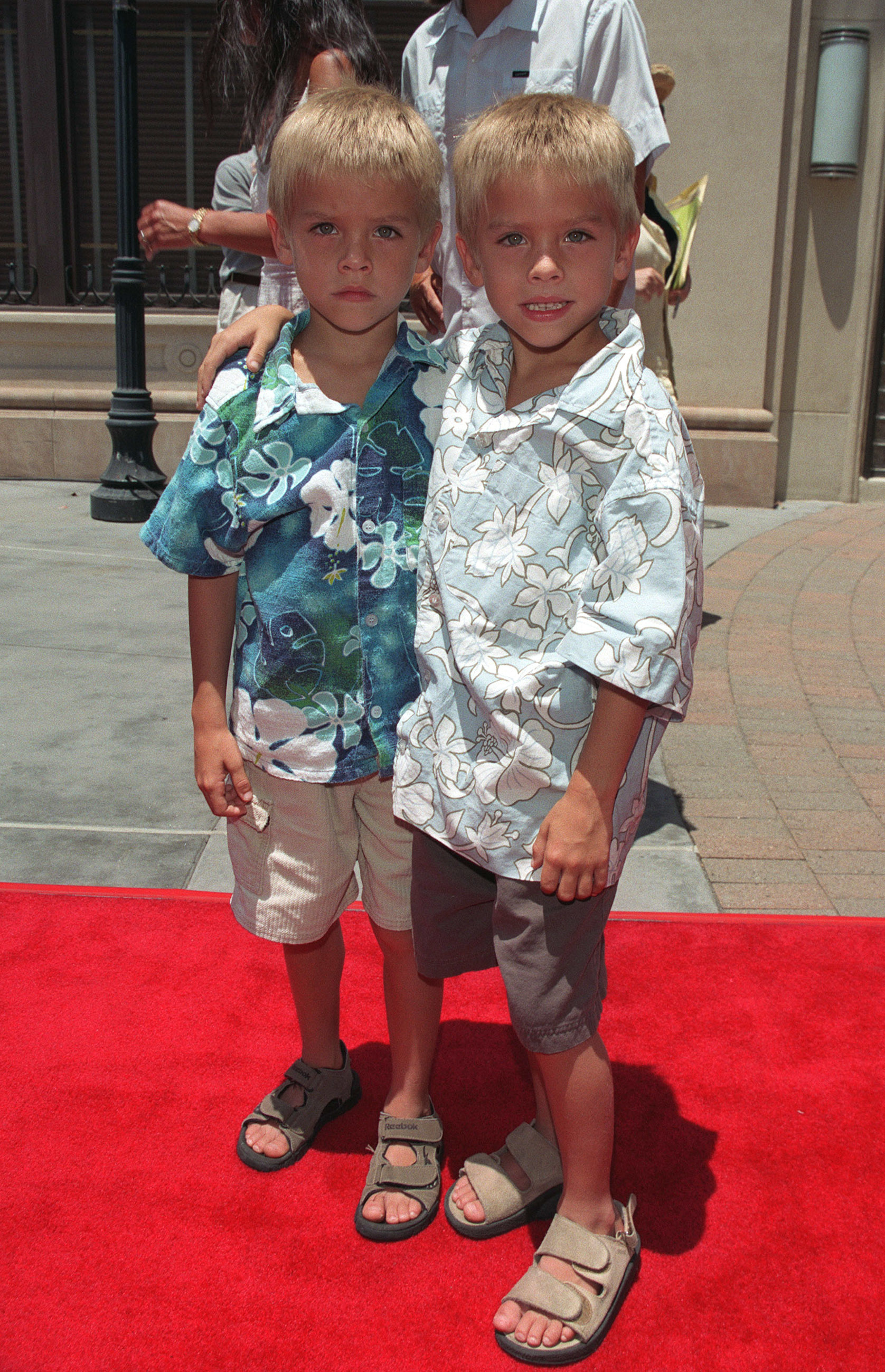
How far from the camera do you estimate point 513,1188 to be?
1.94m

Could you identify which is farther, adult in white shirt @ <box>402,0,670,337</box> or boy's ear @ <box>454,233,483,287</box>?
adult in white shirt @ <box>402,0,670,337</box>

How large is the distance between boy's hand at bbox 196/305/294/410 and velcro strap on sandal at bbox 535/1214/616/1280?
1.33m

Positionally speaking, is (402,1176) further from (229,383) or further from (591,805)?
(229,383)

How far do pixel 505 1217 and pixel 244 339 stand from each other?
1421mm

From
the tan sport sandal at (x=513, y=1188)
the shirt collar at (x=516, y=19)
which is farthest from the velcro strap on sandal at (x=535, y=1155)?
the shirt collar at (x=516, y=19)

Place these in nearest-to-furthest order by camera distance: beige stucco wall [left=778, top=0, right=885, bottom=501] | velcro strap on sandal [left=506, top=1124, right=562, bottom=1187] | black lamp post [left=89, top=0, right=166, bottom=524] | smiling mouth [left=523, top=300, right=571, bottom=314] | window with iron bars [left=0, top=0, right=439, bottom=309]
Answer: smiling mouth [left=523, top=300, right=571, bottom=314] → velcro strap on sandal [left=506, top=1124, right=562, bottom=1187] → black lamp post [left=89, top=0, right=166, bottom=524] → beige stucco wall [left=778, top=0, right=885, bottom=501] → window with iron bars [left=0, top=0, right=439, bottom=309]

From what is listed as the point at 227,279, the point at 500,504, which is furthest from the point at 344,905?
the point at 227,279

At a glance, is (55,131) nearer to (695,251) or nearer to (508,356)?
(695,251)

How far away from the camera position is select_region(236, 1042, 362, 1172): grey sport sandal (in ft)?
6.67

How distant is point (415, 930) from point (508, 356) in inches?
34.1

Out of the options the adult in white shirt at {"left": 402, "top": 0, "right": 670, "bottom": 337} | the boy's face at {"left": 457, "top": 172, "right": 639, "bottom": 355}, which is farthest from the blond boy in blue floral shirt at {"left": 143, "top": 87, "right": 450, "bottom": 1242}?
the adult in white shirt at {"left": 402, "top": 0, "right": 670, "bottom": 337}

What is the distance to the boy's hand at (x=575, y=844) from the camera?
1578 millimetres

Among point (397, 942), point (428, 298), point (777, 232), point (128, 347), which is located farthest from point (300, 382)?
point (777, 232)

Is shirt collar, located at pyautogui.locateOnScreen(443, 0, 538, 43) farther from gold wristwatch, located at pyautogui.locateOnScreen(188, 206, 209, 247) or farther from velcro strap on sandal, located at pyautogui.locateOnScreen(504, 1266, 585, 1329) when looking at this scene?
velcro strap on sandal, located at pyautogui.locateOnScreen(504, 1266, 585, 1329)
